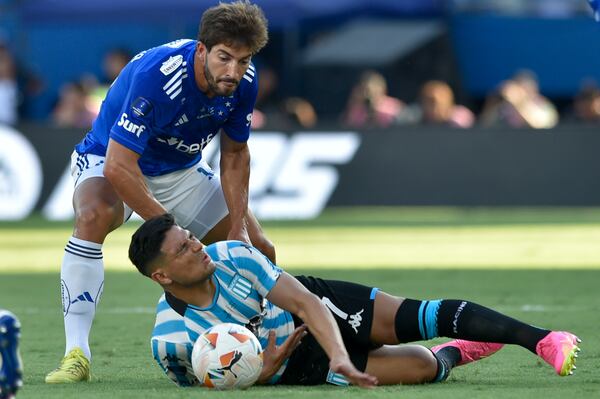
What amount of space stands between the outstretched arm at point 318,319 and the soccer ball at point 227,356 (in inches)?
8.4

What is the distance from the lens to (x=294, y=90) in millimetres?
22703

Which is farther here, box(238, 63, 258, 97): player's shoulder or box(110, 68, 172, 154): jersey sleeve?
box(238, 63, 258, 97): player's shoulder

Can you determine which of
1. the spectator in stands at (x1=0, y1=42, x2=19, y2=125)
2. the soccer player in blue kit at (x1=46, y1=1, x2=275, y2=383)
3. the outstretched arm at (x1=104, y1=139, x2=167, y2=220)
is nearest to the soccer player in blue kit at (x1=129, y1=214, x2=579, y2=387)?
the outstretched arm at (x1=104, y1=139, x2=167, y2=220)

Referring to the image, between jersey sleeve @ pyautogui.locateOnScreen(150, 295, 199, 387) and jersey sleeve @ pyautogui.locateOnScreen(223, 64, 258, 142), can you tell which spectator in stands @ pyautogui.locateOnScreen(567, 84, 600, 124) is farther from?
jersey sleeve @ pyautogui.locateOnScreen(150, 295, 199, 387)

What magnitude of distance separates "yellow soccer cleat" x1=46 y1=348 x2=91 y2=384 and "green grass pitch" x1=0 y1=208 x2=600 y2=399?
3.7 inches

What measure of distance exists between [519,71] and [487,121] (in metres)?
2.69

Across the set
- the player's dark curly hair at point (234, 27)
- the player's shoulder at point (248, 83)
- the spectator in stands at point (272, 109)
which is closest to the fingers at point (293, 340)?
the player's dark curly hair at point (234, 27)

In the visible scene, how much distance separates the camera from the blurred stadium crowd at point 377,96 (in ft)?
61.5

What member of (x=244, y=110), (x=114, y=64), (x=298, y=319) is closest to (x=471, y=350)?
(x=298, y=319)

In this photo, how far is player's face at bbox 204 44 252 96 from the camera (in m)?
6.72

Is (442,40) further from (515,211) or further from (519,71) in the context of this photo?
(515,211)

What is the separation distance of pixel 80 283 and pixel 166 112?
3.18 feet

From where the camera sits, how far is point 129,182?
6762mm

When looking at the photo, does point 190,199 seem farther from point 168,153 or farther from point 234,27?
point 234,27
